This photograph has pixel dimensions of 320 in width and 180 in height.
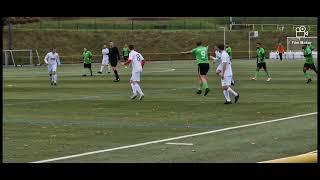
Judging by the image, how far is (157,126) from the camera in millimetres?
15109

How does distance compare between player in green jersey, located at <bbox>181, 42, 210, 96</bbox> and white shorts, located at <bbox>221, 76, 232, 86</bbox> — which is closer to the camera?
white shorts, located at <bbox>221, 76, 232, 86</bbox>

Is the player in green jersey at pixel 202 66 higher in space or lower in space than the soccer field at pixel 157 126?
higher

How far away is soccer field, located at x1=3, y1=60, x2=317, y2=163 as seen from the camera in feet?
36.3

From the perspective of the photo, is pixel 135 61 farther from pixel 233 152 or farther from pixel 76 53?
pixel 76 53

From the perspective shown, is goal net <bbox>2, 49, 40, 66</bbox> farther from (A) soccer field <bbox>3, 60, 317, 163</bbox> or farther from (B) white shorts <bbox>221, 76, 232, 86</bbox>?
(B) white shorts <bbox>221, 76, 232, 86</bbox>

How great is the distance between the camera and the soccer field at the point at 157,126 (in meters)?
11.1

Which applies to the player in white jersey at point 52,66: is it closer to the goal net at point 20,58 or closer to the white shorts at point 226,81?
the white shorts at point 226,81

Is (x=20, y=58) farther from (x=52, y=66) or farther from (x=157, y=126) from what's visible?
(x=157, y=126)

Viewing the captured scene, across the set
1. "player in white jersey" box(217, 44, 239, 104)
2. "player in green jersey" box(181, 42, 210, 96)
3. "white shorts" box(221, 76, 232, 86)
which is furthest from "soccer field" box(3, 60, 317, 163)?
"white shorts" box(221, 76, 232, 86)

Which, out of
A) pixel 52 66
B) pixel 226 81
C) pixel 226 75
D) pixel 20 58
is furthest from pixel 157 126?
pixel 20 58

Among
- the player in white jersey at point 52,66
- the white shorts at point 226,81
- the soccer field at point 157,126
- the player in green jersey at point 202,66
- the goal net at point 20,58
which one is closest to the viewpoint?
the soccer field at point 157,126

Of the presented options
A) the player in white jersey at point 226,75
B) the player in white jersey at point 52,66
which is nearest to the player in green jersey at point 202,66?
the player in white jersey at point 226,75

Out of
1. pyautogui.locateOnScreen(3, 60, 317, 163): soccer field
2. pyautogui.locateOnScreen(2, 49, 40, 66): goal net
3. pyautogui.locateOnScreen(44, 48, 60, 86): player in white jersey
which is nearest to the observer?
pyautogui.locateOnScreen(3, 60, 317, 163): soccer field
